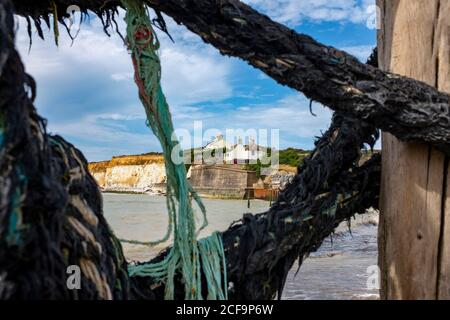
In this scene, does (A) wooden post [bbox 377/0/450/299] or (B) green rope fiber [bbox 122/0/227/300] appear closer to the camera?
(B) green rope fiber [bbox 122/0/227/300]

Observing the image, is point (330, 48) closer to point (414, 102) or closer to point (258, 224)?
point (414, 102)

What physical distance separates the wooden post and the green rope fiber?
66 cm

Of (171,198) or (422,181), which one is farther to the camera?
(422,181)

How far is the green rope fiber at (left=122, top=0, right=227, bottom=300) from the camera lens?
160 cm

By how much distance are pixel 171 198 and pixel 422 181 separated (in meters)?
0.85

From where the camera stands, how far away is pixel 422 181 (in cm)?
177

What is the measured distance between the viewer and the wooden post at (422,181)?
5.80 feet

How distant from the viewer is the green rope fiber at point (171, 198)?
160 centimetres

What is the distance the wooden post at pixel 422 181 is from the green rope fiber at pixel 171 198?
66 centimetres

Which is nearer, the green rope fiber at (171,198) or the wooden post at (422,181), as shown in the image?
the green rope fiber at (171,198)

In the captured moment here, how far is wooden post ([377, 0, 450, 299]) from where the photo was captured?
1.77 metres
